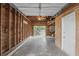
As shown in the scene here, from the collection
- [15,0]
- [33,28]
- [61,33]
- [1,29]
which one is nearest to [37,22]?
[33,28]

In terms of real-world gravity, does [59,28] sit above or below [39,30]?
above

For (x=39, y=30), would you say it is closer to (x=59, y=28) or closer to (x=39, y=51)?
(x=59, y=28)

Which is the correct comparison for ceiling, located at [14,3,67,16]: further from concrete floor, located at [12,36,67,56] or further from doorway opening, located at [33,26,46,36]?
doorway opening, located at [33,26,46,36]

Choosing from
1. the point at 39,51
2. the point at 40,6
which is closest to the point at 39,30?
the point at 39,51

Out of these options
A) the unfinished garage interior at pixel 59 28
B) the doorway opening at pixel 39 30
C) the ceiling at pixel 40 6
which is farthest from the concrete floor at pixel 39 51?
the doorway opening at pixel 39 30

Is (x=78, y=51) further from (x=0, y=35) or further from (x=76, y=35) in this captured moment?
(x=0, y=35)

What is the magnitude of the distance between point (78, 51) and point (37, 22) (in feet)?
56.1

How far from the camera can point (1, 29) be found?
569cm

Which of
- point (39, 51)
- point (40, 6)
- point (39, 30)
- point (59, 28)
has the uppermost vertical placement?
point (40, 6)

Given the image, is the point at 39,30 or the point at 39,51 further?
the point at 39,30

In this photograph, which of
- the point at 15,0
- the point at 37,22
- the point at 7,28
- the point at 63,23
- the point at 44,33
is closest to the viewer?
the point at 15,0

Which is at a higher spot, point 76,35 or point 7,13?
point 7,13

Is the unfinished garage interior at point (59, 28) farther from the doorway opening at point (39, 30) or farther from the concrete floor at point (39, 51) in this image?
the doorway opening at point (39, 30)

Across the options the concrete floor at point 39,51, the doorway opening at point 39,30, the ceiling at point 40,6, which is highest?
the ceiling at point 40,6
